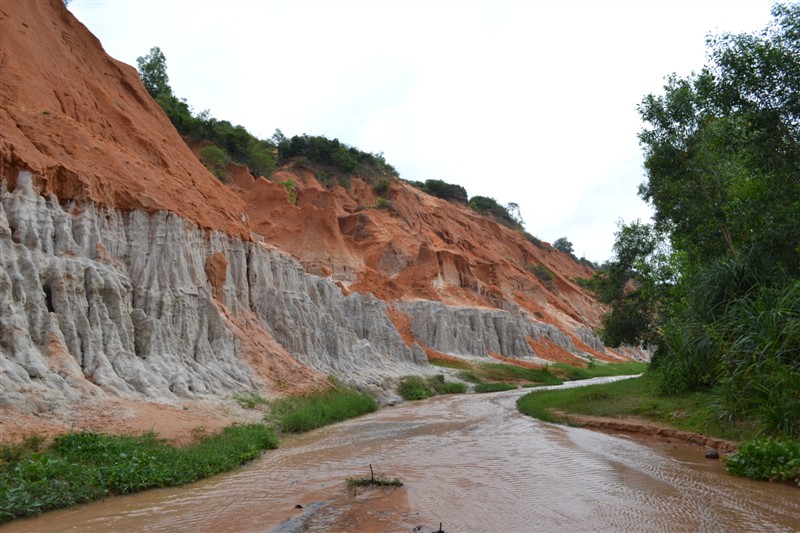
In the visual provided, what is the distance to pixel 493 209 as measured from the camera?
103750 mm

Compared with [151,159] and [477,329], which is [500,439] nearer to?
[151,159]

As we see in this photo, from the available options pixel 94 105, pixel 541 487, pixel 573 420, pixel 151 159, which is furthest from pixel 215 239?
pixel 541 487

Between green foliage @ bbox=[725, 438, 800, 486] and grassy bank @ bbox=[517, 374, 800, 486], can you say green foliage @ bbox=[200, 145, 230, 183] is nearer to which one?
grassy bank @ bbox=[517, 374, 800, 486]

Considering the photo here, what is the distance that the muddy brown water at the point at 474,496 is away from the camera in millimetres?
6688

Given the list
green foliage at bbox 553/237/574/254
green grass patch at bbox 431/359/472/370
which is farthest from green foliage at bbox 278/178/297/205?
green foliage at bbox 553/237/574/254

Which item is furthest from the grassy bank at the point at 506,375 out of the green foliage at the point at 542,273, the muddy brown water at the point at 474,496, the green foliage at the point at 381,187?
the green foliage at the point at 542,273

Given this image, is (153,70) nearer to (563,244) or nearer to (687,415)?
(687,415)

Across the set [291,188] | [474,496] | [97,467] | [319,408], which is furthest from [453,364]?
[97,467]

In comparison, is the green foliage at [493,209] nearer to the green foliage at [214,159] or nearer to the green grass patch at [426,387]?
the green foliage at [214,159]

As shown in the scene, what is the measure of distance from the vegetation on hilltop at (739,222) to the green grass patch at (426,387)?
13472 mm

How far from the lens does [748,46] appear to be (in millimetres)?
12383

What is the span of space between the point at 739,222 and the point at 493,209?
90.1 metres

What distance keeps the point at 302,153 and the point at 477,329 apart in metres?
36.1

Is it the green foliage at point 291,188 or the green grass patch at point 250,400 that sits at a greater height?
the green foliage at point 291,188
